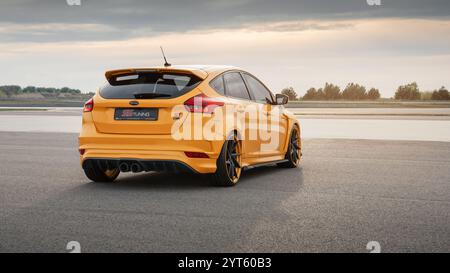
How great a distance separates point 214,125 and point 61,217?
2.67m

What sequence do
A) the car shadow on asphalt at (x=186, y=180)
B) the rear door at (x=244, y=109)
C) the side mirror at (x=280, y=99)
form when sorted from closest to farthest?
the car shadow on asphalt at (x=186, y=180) → the rear door at (x=244, y=109) → the side mirror at (x=280, y=99)

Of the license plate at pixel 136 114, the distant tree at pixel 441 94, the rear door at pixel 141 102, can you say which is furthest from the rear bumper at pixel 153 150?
the distant tree at pixel 441 94

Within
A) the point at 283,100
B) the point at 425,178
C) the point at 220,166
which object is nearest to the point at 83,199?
the point at 220,166

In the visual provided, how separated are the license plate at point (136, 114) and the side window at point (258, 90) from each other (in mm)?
2276

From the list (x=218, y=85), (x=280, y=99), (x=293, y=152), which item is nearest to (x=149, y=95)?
(x=218, y=85)

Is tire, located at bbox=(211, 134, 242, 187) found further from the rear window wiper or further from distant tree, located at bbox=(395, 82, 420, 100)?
distant tree, located at bbox=(395, 82, 420, 100)

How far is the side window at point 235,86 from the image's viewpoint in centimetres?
1062

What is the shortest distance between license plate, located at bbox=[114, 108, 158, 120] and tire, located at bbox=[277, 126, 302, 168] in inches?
143

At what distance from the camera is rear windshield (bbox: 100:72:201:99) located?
383 inches

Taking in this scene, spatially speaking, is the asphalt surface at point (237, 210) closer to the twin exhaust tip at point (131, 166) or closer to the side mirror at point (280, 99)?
the twin exhaust tip at point (131, 166)

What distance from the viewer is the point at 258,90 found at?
39.0ft

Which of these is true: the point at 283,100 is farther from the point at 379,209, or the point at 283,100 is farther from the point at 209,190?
the point at 379,209
